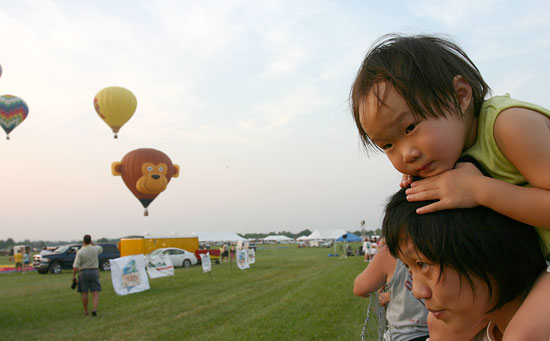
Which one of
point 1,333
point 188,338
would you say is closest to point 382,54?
point 188,338

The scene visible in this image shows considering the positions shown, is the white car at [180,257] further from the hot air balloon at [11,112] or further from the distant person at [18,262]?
the hot air balloon at [11,112]

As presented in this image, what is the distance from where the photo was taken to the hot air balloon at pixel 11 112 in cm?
2427

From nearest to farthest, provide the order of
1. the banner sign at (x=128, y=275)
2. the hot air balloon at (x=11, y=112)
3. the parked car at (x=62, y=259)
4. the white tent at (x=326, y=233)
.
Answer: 1. the banner sign at (x=128, y=275)
2. the parked car at (x=62, y=259)
3. the hot air balloon at (x=11, y=112)
4. the white tent at (x=326, y=233)

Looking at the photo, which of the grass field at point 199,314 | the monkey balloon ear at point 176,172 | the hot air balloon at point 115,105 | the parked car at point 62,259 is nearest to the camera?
the grass field at point 199,314

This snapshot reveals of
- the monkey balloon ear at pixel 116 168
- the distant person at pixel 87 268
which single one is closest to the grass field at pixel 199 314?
the distant person at pixel 87 268

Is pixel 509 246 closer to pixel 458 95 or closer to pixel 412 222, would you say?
pixel 412 222

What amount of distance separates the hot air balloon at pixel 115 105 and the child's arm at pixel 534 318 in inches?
881

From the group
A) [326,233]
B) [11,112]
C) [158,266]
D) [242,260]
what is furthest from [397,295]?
[326,233]

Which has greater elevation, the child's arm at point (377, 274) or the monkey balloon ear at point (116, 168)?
the monkey balloon ear at point (116, 168)

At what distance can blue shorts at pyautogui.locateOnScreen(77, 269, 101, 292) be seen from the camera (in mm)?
10516

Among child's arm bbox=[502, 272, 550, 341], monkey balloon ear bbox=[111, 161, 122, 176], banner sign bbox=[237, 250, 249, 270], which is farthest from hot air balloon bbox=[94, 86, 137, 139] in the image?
child's arm bbox=[502, 272, 550, 341]

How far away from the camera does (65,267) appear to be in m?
24.5

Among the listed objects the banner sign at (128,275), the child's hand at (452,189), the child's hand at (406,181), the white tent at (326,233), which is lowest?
the banner sign at (128,275)

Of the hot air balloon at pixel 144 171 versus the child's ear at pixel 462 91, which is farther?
the hot air balloon at pixel 144 171
